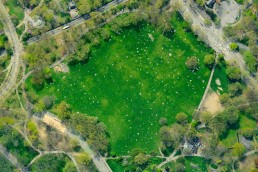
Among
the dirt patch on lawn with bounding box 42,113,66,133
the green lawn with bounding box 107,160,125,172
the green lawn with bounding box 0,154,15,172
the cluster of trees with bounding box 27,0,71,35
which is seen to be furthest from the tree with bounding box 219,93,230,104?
the green lawn with bounding box 0,154,15,172

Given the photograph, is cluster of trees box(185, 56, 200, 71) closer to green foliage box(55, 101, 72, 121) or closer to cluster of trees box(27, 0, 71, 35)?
green foliage box(55, 101, 72, 121)

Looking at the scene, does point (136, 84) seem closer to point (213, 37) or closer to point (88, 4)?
point (213, 37)

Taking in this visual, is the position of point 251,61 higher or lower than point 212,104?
higher

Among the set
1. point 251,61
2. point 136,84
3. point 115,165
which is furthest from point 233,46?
point 115,165

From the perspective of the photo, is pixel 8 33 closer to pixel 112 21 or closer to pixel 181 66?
pixel 112 21

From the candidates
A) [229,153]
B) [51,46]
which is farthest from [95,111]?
[229,153]
